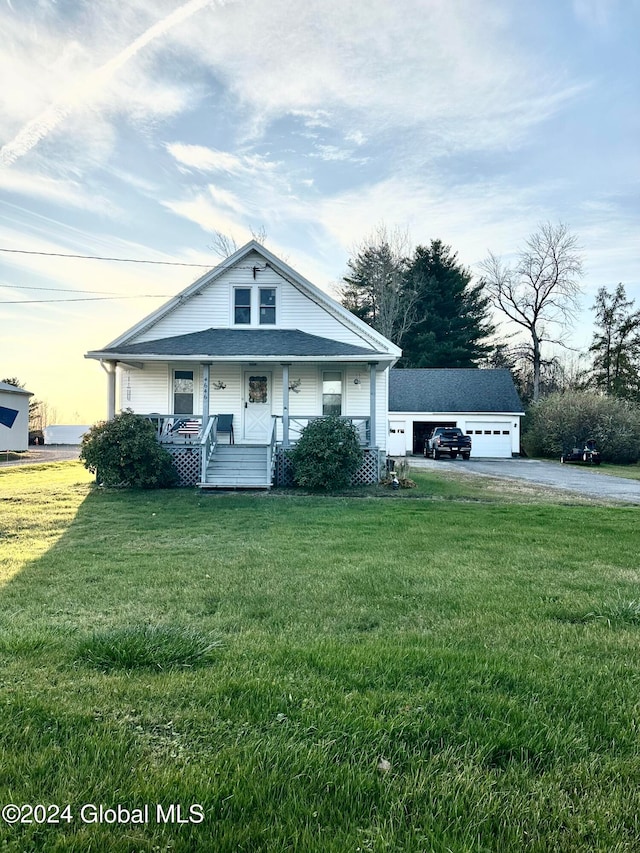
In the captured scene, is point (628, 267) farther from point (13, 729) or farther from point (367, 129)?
point (13, 729)

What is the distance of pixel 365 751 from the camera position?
7.56 feet

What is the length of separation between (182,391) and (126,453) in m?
4.17

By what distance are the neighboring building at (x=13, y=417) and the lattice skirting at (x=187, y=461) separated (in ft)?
67.7

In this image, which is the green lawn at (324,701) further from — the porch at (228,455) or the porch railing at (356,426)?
the porch railing at (356,426)

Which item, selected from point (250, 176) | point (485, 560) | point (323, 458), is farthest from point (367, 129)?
point (485, 560)

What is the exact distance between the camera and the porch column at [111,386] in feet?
50.1

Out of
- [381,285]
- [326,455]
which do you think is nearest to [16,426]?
[326,455]

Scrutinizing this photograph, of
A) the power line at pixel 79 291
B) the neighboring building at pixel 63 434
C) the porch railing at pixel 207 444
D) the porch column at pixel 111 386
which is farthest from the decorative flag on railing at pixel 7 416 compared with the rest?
the porch railing at pixel 207 444

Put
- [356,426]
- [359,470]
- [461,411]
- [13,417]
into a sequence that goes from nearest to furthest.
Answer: [359,470], [356,426], [461,411], [13,417]

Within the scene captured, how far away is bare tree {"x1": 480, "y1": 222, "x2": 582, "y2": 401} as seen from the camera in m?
40.2

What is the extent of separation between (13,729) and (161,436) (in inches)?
518

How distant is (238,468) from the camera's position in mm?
14148

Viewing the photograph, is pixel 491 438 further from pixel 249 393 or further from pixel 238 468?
pixel 238 468

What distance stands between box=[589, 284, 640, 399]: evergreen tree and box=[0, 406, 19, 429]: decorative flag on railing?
41351 millimetres
